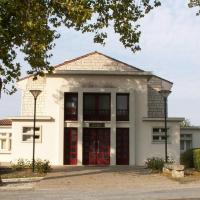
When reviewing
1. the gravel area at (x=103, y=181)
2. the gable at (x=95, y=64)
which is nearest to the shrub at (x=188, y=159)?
the gravel area at (x=103, y=181)

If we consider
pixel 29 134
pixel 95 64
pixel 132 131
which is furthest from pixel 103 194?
pixel 95 64

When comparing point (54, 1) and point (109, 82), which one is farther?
point (109, 82)

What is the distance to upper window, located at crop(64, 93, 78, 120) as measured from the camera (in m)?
34.4

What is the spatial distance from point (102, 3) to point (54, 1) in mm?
3075

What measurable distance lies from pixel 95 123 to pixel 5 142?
29.2ft

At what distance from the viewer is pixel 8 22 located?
19922 millimetres

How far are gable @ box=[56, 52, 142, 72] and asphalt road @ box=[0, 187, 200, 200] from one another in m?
18.4

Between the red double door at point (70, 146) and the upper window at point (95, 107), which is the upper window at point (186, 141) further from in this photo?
the red double door at point (70, 146)

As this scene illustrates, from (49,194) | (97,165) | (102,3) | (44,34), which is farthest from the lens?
(97,165)

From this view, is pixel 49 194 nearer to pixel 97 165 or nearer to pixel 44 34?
pixel 44 34

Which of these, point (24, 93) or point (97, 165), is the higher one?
point (24, 93)

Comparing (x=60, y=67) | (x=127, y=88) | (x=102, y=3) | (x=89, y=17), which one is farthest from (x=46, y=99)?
(x=89, y=17)

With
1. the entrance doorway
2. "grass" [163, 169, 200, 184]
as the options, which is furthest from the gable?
"grass" [163, 169, 200, 184]

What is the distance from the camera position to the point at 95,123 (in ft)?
112
